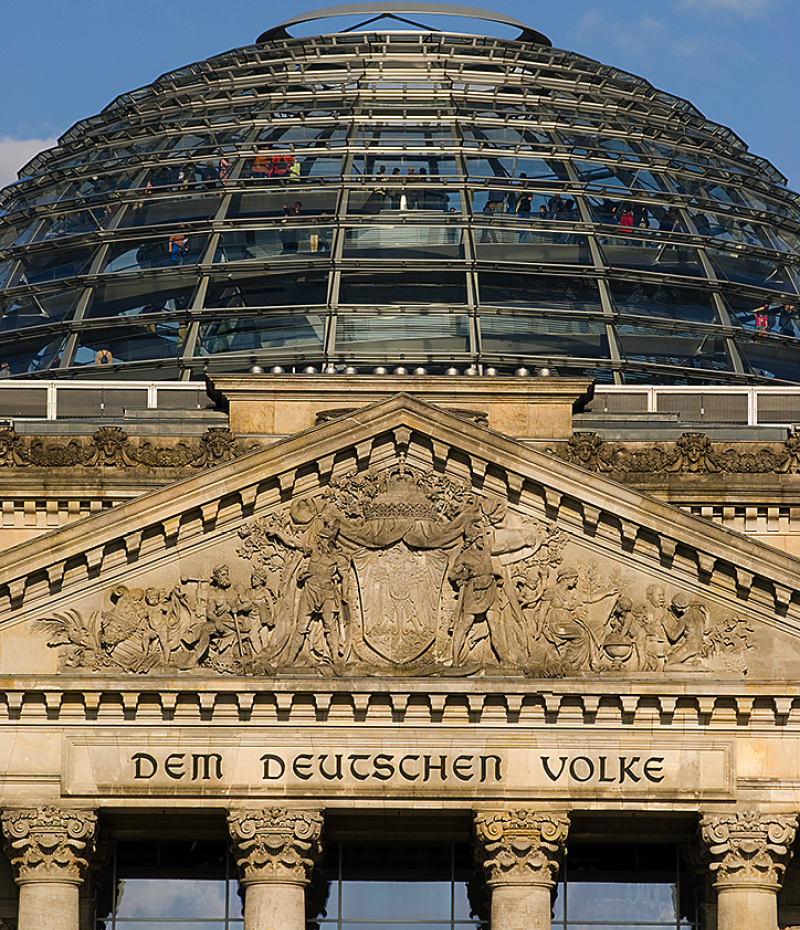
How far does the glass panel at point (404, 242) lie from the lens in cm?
7475

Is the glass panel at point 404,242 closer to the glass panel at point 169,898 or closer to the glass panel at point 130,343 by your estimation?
the glass panel at point 130,343

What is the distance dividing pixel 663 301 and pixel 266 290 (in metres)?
12.0

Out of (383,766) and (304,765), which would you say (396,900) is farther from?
(304,765)

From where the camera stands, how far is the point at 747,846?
49.4 meters

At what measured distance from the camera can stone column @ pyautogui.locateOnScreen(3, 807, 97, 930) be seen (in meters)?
49.2

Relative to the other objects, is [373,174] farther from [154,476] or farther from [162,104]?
[154,476]

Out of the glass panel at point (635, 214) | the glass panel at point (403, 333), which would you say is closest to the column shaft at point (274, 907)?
the glass panel at point (403, 333)

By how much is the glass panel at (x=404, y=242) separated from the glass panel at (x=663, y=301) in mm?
5012

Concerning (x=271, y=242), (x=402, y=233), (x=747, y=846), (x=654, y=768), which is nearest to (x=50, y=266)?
(x=271, y=242)

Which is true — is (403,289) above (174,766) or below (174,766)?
above

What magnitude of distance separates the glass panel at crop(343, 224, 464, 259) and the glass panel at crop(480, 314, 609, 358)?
11.7ft

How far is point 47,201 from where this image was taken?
277ft

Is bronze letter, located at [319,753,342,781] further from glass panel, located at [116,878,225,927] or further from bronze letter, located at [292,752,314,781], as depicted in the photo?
glass panel, located at [116,878,225,927]

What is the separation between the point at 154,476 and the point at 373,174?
21.5 meters
